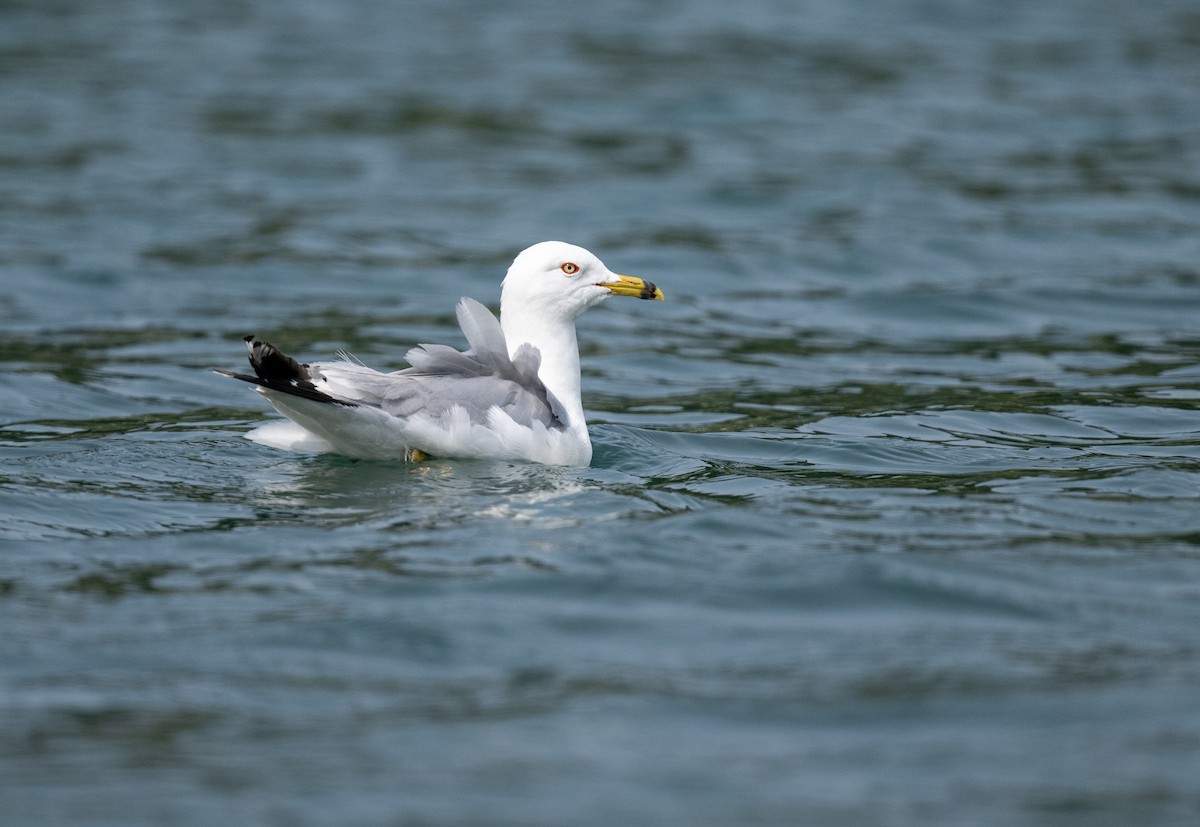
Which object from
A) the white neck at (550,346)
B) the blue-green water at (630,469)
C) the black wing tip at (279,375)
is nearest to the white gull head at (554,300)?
the white neck at (550,346)

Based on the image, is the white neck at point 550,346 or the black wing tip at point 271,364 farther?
the white neck at point 550,346

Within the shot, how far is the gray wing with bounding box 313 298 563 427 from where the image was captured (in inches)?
316

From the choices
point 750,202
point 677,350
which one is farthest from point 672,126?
point 677,350

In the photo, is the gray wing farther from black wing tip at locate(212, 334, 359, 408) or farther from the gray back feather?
black wing tip at locate(212, 334, 359, 408)

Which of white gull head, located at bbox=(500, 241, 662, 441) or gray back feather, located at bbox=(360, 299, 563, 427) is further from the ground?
white gull head, located at bbox=(500, 241, 662, 441)

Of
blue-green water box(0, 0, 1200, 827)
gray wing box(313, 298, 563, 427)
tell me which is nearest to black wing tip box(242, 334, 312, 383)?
gray wing box(313, 298, 563, 427)

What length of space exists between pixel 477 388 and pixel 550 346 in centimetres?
87

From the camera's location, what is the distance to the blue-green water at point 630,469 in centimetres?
527

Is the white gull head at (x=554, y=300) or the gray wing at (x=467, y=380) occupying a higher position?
the white gull head at (x=554, y=300)

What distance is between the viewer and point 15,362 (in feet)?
38.3

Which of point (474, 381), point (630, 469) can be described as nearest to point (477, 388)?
point (474, 381)

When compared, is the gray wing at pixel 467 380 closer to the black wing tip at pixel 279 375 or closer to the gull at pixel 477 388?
the gull at pixel 477 388

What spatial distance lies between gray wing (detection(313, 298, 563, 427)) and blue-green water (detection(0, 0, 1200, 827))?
0.36 metres

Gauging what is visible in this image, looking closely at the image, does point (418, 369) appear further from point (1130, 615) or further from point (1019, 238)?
point (1019, 238)
